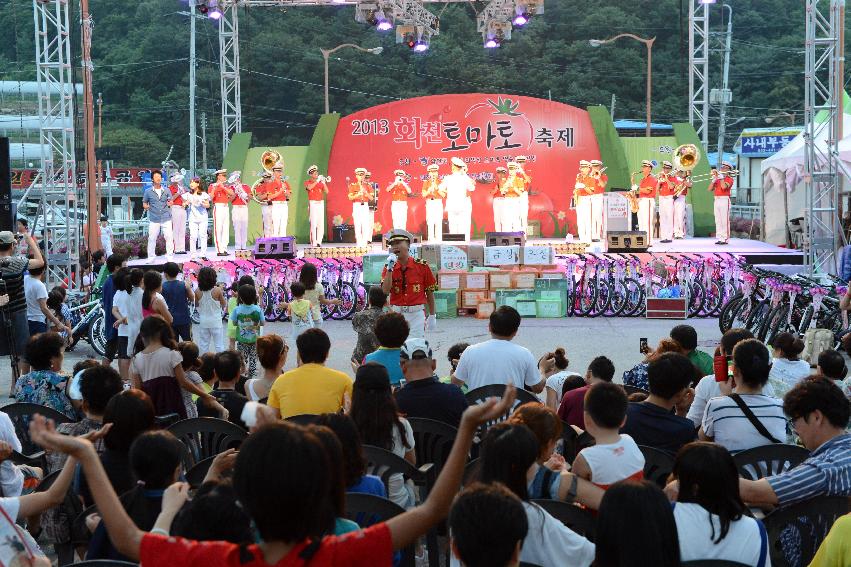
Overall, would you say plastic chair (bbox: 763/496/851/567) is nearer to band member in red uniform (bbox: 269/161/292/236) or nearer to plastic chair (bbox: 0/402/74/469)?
plastic chair (bbox: 0/402/74/469)

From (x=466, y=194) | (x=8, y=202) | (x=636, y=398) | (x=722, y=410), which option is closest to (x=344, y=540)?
(x=722, y=410)

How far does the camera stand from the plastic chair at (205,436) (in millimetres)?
5105

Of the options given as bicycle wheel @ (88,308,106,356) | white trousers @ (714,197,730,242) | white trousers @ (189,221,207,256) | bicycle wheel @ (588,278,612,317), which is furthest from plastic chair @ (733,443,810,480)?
white trousers @ (189,221,207,256)

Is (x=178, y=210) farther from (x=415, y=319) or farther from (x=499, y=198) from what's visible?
(x=415, y=319)

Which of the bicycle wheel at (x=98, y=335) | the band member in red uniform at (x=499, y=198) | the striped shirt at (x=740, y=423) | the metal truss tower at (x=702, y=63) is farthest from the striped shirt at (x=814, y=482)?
the metal truss tower at (x=702, y=63)

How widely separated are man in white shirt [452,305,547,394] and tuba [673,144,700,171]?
15.2 m

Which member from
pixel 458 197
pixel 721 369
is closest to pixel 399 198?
pixel 458 197

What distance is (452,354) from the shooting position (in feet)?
25.3

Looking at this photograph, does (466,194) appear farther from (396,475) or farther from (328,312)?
(396,475)

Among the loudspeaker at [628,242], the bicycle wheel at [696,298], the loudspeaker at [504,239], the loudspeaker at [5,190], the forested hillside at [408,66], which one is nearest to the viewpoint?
the loudspeaker at [5,190]

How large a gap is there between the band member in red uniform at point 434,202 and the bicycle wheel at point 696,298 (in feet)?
19.9

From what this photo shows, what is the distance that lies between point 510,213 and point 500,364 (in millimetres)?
14523

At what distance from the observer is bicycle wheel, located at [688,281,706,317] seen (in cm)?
1546

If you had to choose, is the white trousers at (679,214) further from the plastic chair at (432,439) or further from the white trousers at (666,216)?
the plastic chair at (432,439)
